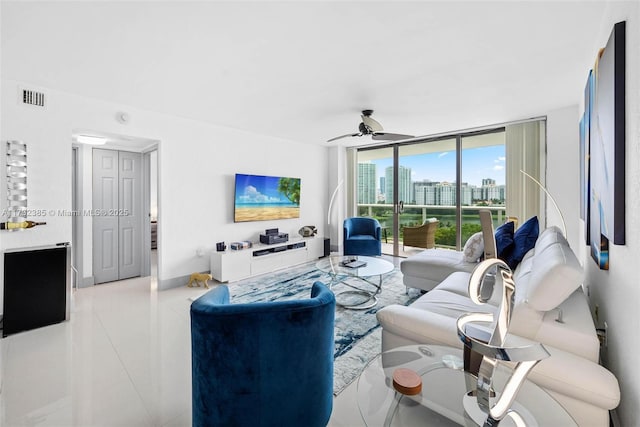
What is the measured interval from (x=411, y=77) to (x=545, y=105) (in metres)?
2.19

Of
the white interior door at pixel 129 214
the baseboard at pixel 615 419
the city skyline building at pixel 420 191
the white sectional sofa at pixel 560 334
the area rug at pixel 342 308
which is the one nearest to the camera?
the white sectional sofa at pixel 560 334

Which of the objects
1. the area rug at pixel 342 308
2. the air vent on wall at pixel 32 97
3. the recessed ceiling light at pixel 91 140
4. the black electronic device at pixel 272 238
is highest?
the air vent on wall at pixel 32 97

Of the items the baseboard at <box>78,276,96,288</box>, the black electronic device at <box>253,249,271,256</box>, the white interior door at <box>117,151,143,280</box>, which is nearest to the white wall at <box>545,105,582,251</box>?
the black electronic device at <box>253,249,271,256</box>

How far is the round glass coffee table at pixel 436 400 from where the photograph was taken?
1065 millimetres

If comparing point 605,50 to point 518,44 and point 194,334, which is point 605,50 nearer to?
point 518,44

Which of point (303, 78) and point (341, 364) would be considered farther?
point (303, 78)

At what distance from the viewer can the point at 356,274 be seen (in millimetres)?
3133

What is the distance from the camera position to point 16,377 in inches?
77.6

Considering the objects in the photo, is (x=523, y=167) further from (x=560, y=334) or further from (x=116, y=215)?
(x=116, y=215)

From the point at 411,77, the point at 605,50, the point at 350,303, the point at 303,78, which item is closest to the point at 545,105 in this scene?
the point at 411,77

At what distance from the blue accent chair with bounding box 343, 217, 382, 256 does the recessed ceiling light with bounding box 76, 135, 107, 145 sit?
12.9 feet

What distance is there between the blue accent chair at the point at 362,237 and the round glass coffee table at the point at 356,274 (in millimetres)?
1244

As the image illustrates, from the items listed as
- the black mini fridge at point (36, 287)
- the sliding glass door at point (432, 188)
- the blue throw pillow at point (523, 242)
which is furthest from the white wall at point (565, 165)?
the black mini fridge at point (36, 287)

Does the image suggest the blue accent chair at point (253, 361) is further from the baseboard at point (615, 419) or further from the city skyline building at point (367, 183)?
the city skyline building at point (367, 183)
